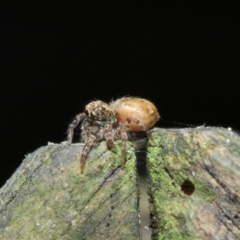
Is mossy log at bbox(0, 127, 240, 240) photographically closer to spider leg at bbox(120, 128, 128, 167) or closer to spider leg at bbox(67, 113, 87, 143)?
spider leg at bbox(120, 128, 128, 167)

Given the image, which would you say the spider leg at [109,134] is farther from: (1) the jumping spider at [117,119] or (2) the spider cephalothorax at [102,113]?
(2) the spider cephalothorax at [102,113]

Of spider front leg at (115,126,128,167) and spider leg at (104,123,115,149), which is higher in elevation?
spider leg at (104,123,115,149)

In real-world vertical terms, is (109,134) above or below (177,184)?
above

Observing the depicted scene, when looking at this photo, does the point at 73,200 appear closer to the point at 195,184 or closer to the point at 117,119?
the point at 195,184

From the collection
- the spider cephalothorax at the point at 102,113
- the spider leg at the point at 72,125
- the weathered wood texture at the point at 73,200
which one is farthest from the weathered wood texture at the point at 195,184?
the spider leg at the point at 72,125

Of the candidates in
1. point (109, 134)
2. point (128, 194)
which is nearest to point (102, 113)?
point (109, 134)

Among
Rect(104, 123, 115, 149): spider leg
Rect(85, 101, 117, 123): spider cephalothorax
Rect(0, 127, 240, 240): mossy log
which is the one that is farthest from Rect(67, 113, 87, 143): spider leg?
Rect(0, 127, 240, 240): mossy log

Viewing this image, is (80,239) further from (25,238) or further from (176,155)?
(176,155)
